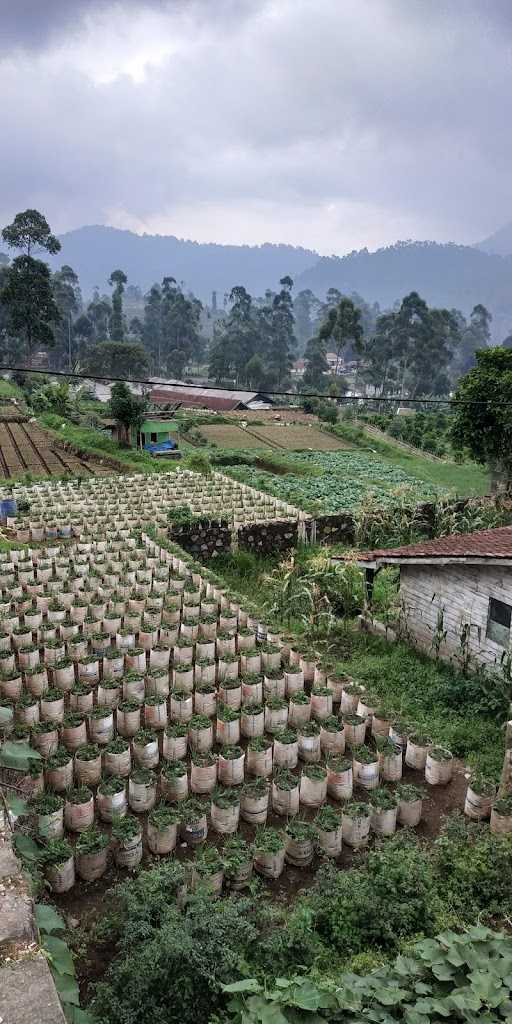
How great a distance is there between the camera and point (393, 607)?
11547 mm

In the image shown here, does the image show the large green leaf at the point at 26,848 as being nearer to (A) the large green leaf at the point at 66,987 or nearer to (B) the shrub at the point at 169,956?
(B) the shrub at the point at 169,956

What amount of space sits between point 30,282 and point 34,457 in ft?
92.9

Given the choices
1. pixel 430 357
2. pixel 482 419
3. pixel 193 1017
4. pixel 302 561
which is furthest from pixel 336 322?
pixel 193 1017

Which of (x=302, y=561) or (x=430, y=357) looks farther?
(x=430, y=357)

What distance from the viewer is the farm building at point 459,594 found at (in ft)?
32.0

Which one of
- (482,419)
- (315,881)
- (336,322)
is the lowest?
(315,881)

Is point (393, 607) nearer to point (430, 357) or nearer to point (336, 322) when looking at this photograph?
point (336, 322)

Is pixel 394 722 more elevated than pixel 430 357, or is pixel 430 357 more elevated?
pixel 430 357

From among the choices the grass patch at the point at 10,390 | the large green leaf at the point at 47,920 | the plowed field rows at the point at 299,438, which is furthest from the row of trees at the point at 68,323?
the large green leaf at the point at 47,920

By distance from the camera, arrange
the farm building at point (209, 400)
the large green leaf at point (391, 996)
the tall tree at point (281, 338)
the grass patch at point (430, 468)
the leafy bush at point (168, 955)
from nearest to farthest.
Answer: the large green leaf at point (391, 996)
the leafy bush at point (168, 955)
the grass patch at point (430, 468)
the farm building at point (209, 400)
the tall tree at point (281, 338)

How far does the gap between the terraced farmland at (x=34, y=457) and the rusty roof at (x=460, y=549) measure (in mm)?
16161

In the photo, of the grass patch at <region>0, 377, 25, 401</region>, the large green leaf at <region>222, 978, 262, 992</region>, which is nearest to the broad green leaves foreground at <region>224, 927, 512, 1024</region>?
the large green leaf at <region>222, 978, 262, 992</region>

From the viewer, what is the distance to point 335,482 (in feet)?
86.7

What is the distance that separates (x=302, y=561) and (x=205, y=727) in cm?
830
